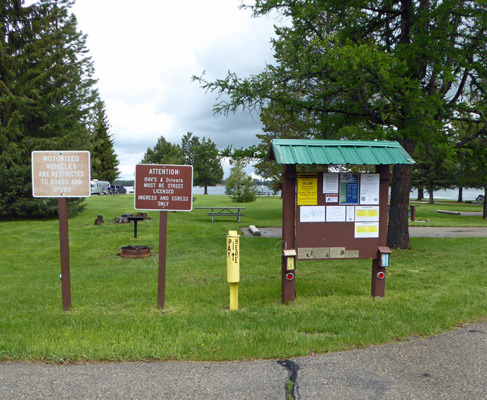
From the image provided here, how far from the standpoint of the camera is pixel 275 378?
3.60m

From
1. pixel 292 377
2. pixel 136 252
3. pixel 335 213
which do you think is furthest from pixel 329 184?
pixel 136 252

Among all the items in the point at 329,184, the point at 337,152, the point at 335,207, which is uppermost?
the point at 337,152

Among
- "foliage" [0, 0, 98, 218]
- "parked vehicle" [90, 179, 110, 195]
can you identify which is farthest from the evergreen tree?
"foliage" [0, 0, 98, 218]

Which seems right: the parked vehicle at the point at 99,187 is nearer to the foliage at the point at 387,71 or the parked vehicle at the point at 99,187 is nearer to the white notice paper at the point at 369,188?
the foliage at the point at 387,71

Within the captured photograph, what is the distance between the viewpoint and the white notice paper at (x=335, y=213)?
20.4 ft

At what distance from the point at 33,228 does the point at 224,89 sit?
408 inches

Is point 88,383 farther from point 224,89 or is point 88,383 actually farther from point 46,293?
point 224,89

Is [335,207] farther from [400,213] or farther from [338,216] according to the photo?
[400,213]

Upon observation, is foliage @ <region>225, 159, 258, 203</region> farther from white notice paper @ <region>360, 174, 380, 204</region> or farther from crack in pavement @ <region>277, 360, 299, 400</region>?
crack in pavement @ <region>277, 360, 299, 400</region>

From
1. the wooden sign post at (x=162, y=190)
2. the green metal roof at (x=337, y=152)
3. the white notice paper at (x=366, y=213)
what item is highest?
the green metal roof at (x=337, y=152)

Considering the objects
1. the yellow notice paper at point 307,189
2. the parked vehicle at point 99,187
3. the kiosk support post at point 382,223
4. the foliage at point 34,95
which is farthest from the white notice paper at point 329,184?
the parked vehicle at point 99,187

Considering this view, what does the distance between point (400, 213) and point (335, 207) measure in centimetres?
648

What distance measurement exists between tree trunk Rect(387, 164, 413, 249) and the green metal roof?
5.88 m

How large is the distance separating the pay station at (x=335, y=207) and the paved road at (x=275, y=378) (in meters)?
2.14
